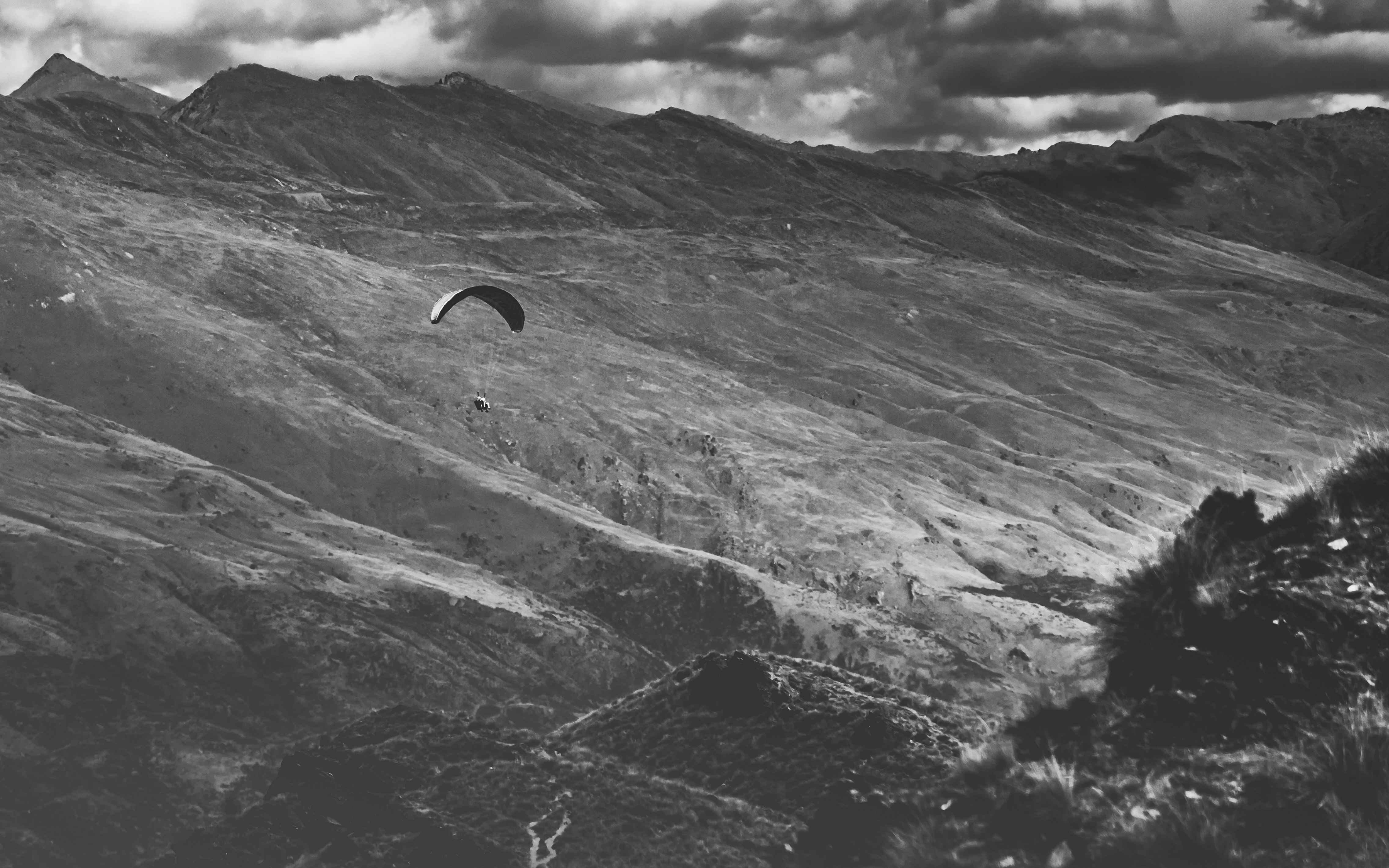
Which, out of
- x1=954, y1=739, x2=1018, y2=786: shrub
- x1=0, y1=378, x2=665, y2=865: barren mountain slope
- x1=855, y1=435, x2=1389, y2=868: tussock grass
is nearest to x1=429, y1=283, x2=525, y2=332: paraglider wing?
x1=0, y1=378, x2=665, y2=865: barren mountain slope

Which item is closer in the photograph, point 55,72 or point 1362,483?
point 1362,483

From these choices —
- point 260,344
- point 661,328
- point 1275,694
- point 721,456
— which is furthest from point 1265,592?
point 661,328

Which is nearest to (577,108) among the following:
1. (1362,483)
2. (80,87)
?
(80,87)

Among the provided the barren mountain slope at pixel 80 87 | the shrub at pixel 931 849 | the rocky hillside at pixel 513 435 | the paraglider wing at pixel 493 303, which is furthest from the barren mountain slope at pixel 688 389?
the barren mountain slope at pixel 80 87

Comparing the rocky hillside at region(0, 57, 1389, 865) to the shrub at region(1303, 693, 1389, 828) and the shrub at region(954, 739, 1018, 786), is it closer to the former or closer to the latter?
the shrub at region(954, 739, 1018, 786)

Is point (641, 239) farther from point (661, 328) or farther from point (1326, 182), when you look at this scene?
point (1326, 182)

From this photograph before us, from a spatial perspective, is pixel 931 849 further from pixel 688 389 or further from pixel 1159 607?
pixel 688 389

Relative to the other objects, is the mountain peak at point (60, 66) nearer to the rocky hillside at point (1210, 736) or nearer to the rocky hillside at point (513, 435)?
the rocky hillside at point (513, 435)
